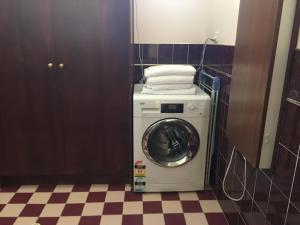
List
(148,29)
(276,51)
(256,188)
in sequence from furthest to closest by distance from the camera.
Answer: (148,29) < (256,188) < (276,51)

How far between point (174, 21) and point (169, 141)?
1.13 metres

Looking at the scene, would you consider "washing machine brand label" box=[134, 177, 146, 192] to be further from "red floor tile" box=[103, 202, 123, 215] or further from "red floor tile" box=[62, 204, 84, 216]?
"red floor tile" box=[62, 204, 84, 216]

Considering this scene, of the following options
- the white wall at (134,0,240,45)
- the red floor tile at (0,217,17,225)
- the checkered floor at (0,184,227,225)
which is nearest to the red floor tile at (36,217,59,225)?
the checkered floor at (0,184,227,225)

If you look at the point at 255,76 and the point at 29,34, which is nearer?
the point at 255,76

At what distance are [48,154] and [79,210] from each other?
52cm

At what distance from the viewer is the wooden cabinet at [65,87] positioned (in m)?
1.84

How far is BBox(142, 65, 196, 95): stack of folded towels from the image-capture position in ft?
6.50

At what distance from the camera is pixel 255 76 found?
119 cm

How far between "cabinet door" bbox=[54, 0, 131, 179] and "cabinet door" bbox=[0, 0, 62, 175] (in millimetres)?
106

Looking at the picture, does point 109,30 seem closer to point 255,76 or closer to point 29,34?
point 29,34

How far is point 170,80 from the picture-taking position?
1.98 meters

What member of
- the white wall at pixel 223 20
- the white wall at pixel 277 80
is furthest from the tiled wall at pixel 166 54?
the white wall at pixel 277 80

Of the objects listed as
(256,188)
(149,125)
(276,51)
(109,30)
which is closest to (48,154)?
(149,125)

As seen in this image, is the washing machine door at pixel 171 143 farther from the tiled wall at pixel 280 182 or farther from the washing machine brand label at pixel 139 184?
the tiled wall at pixel 280 182
